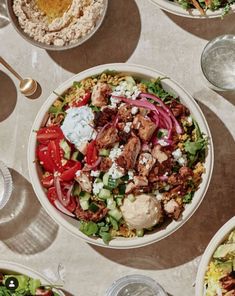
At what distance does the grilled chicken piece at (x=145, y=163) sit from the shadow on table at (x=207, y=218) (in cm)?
33

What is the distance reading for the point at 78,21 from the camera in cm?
273

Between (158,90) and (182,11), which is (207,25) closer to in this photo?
(182,11)

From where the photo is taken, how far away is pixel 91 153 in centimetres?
256

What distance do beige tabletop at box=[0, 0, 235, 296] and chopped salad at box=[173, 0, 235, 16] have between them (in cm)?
11

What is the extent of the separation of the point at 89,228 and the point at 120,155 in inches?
10.9

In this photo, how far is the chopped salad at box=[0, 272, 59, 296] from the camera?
2658mm

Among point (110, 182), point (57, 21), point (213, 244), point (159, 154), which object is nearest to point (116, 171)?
point (110, 182)

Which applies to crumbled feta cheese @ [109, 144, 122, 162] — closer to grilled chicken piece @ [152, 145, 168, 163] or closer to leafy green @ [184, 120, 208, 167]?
grilled chicken piece @ [152, 145, 168, 163]

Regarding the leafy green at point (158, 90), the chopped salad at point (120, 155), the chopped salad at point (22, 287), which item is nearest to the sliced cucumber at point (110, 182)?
the chopped salad at point (120, 155)

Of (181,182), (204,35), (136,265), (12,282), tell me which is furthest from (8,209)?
(204,35)

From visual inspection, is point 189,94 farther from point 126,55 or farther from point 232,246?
point 232,246

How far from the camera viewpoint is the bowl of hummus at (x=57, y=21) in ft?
8.91

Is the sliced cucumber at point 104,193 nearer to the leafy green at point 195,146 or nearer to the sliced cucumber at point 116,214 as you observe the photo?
the sliced cucumber at point 116,214

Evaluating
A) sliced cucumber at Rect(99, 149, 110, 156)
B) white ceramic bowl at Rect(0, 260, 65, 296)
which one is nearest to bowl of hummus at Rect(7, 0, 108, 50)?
sliced cucumber at Rect(99, 149, 110, 156)
